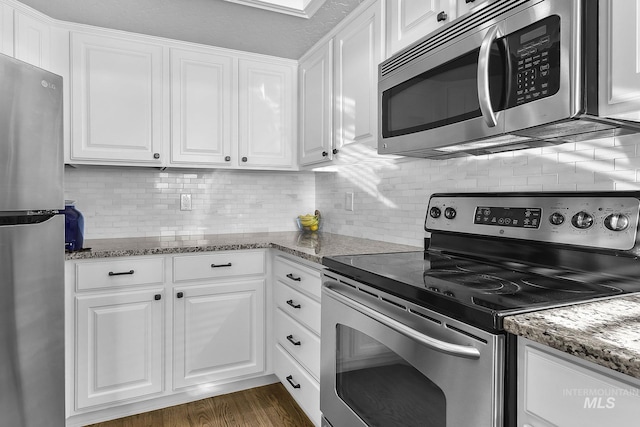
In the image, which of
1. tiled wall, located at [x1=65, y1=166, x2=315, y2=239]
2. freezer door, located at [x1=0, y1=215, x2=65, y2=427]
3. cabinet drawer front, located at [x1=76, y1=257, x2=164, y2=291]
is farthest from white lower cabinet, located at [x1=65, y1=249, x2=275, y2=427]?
tiled wall, located at [x1=65, y1=166, x2=315, y2=239]

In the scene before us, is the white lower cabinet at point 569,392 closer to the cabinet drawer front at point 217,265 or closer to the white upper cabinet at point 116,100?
the cabinet drawer front at point 217,265

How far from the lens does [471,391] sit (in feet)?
2.83

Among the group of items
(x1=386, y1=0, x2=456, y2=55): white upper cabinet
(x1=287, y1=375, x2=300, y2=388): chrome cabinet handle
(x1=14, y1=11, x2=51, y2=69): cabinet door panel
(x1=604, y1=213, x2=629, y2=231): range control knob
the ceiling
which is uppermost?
the ceiling

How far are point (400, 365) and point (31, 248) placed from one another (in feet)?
4.42

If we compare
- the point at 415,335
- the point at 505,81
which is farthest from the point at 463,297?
the point at 505,81

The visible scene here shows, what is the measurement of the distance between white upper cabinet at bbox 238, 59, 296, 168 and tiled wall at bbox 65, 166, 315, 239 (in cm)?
27

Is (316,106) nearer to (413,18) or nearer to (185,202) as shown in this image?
(413,18)

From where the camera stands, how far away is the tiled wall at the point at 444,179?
1.21 m

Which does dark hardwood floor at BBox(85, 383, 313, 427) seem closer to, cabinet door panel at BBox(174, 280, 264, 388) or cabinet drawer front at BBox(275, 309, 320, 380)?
cabinet door panel at BBox(174, 280, 264, 388)

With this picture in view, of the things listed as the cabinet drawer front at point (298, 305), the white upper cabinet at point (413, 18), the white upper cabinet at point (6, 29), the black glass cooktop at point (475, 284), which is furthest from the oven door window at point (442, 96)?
the white upper cabinet at point (6, 29)

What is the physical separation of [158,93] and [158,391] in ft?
5.80

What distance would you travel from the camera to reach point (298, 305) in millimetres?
1998

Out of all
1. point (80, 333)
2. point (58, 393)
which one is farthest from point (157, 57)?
point (58, 393)

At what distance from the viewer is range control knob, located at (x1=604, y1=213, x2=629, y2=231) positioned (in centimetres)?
106
